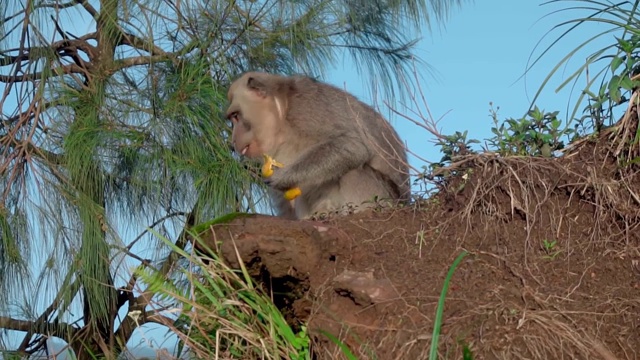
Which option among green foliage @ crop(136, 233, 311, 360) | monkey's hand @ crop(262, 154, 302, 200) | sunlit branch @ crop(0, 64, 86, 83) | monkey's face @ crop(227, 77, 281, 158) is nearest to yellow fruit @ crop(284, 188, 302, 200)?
monkey's hand @ crop(262, 154, 302, 200)

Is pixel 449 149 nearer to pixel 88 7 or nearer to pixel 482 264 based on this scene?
pixel 482 264

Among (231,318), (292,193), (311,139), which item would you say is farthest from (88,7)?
(231,318)

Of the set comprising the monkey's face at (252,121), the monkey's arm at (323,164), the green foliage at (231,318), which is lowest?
the green foliage at (231,318)

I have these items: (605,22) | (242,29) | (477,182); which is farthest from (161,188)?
(605,22)

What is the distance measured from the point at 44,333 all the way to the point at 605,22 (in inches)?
123

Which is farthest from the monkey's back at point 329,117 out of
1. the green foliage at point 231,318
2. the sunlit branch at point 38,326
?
the green foliage at point 231,318

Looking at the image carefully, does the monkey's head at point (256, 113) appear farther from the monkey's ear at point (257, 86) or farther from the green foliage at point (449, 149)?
the green foliage at point (449, 149)

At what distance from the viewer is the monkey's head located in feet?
14.0

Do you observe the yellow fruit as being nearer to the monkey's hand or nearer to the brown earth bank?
the monkey's hand

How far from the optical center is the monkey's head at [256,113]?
14.0ft

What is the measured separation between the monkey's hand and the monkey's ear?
0.31 m

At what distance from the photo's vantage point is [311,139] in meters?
4.33

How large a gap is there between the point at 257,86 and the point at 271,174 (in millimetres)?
485

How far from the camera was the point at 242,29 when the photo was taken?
14.7 feet
